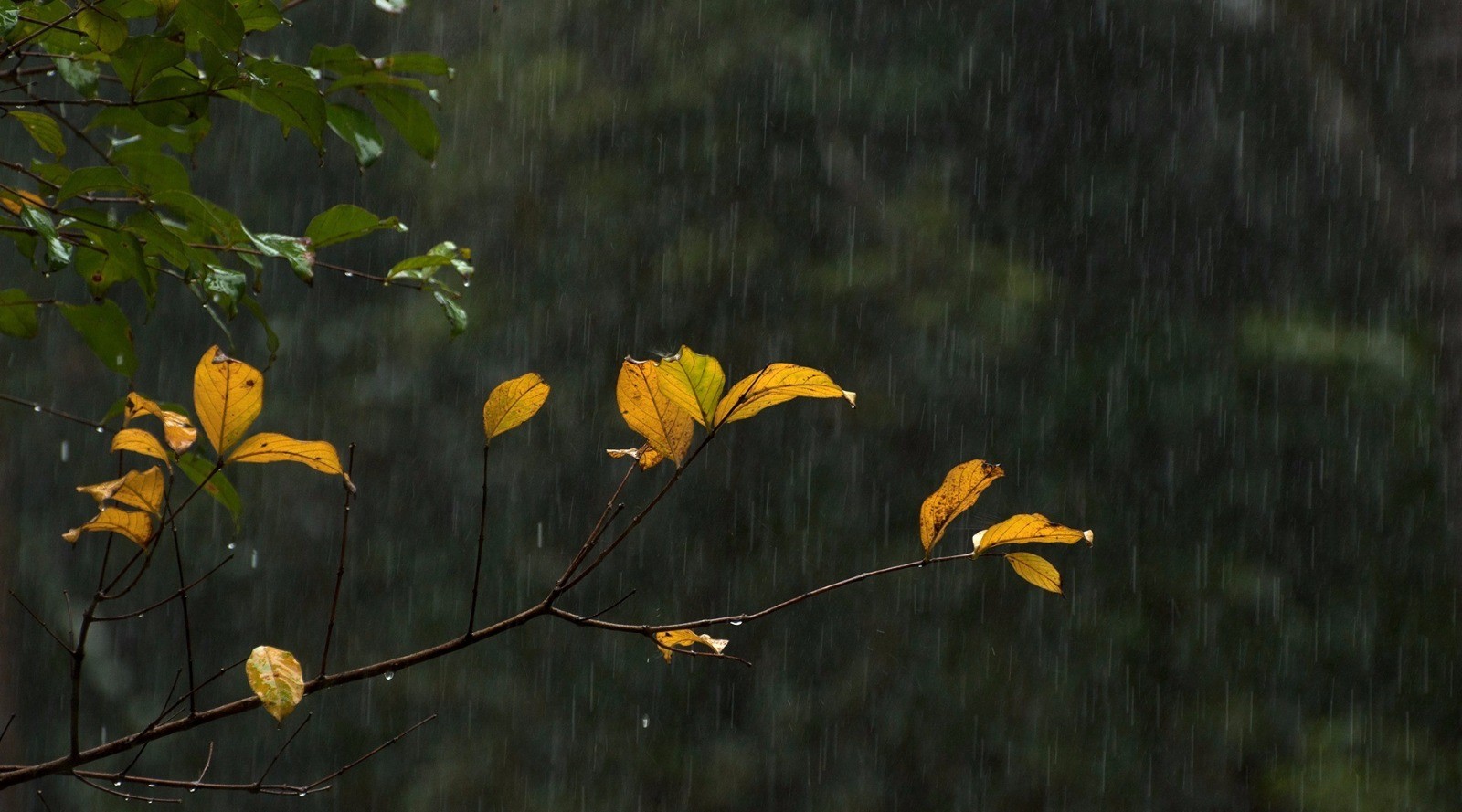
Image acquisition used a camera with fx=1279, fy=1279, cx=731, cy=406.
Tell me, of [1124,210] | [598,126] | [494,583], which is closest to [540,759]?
[494,583]

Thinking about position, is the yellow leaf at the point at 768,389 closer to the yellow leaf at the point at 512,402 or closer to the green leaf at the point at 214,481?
the yellow leaf at the point at 512,402

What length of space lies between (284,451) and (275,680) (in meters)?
0.09

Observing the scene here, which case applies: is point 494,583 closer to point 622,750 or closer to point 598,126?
point 622,750

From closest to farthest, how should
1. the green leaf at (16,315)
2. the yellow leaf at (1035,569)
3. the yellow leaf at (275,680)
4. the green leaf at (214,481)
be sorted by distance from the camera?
the yellow leaf at (275,680) < the yellow leaf at (1035,569) < the green leaf at (214,481) < the green leaf at (16,315)

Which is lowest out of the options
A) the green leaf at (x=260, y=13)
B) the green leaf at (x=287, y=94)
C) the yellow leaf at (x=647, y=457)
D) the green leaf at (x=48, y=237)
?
the yellow leaf at (x=647, y=457)

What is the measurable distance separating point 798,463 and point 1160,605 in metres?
1.10

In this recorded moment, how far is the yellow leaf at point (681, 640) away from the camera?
0.55 m

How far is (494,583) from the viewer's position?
13.1 ft

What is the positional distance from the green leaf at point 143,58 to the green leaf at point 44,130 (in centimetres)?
16

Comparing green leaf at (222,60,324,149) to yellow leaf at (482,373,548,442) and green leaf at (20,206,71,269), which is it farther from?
yellow leaf at (482,373,548,442)

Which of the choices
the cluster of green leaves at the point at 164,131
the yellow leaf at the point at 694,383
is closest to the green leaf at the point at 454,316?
the cluster of green leaves at the point at 164,131

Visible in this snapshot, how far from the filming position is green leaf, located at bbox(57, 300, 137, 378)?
2.37 ft

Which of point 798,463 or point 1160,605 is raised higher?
point 798,463

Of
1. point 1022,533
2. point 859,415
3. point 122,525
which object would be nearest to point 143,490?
point 122,525
